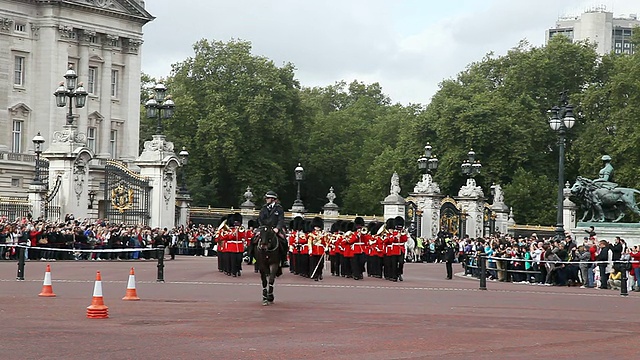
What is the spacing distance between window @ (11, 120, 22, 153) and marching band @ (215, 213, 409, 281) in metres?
40.2

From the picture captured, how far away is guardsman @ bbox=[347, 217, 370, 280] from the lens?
3341 centimetres

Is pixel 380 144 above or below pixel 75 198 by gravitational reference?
A: above

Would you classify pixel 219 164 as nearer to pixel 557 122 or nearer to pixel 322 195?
pixel 322 195

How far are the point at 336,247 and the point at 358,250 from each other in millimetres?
861

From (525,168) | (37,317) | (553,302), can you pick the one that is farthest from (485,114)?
(37,317)

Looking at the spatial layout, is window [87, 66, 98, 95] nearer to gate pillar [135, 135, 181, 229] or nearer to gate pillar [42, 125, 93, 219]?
gate pillar [135, 135, 181, 229]

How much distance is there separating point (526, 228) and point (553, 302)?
3980 centimetres

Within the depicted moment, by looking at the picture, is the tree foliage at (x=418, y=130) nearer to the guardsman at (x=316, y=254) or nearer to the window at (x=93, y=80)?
the window at (x=93, y=80)

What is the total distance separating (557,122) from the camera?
41250 mm

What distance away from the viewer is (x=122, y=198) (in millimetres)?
48688

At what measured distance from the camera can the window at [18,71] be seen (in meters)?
71.9

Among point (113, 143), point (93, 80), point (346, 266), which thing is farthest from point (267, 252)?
point (113, 143)

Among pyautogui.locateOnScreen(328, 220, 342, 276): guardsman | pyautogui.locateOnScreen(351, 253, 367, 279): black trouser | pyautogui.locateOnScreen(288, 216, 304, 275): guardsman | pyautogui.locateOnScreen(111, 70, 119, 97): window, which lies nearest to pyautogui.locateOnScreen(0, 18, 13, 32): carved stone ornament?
pyautogui.locateOnScreen(111, 70, 119, 97): window

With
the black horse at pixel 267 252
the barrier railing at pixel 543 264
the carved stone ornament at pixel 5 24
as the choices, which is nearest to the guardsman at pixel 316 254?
the barrier railing at pixel 543 264
